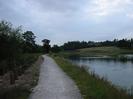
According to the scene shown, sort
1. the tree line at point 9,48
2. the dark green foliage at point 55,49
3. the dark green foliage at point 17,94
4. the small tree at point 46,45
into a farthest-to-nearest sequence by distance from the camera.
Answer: the small tree at point 46,45
the dark green foliage at point 55,49
the tree line at point 9,48
the dark green foliage at point 17,94

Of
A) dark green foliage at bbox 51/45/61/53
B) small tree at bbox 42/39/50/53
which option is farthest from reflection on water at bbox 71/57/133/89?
small tree at bbox 42/39/50/53

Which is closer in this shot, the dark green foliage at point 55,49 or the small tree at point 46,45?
the dark green foliage at point 55,49

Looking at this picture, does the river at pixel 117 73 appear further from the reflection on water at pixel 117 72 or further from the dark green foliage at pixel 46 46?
the dark green foliage at pixel 46 46

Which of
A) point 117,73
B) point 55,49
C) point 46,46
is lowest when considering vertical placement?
point 117,73

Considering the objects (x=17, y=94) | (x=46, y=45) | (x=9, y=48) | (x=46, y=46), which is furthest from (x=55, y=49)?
(x=17, y=94)

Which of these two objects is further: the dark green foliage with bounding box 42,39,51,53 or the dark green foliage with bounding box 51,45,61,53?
the dark green foliage with bounding box 42,39,51,53

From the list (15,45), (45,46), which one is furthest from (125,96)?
(45,46)

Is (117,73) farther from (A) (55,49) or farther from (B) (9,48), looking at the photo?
(A) (55,49)

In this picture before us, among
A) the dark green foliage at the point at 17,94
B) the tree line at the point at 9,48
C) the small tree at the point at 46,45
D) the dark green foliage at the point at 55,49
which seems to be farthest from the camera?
the small tree at the point at 46,45

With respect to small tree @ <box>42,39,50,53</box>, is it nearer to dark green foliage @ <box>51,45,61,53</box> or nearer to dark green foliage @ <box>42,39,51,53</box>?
dark green foliage @ <box>42,39,51,53</box>

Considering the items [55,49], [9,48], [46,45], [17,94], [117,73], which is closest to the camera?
[17,94]

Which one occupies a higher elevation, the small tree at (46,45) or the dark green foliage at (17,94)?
the small tree at (46,45)

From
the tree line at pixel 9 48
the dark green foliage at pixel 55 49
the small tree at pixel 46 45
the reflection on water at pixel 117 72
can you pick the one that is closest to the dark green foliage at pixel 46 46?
the small tree at pixel 46 45

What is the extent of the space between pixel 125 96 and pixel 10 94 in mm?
5234
